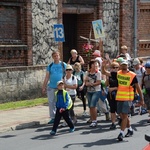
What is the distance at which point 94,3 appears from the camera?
66.4 feet

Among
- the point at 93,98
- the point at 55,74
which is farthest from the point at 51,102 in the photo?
the point at 93,98

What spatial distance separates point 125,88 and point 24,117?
4.13 m

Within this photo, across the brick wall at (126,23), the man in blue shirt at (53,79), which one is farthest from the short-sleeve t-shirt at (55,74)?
the brick wall at (126,23)

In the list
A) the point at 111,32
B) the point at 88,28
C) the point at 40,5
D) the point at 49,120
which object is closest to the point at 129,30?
the point at 111,32

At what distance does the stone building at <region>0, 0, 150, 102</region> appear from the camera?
16.7 meters

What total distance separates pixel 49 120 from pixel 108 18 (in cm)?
890

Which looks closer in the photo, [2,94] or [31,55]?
[2,94]

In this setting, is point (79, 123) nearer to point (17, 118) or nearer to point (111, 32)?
point (17, 118)

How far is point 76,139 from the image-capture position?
35.1 feet

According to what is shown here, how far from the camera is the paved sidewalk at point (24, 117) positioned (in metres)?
12.4

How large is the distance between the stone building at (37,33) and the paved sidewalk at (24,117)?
1817mm

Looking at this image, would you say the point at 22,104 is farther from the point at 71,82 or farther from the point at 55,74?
the point at 71,82

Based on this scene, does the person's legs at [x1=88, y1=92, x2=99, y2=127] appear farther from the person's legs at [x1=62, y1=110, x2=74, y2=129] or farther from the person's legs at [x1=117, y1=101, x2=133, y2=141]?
the person's legs at [x1=117, y1=101, x2=133, y2=141]

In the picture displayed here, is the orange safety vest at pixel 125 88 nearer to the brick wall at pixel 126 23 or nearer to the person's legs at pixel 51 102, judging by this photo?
the person's legs at pixel 51 102
